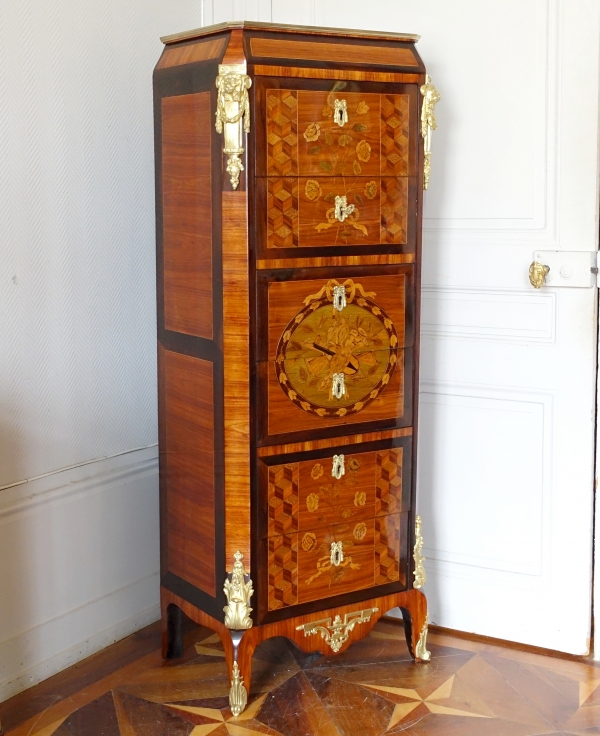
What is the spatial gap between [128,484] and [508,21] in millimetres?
1849

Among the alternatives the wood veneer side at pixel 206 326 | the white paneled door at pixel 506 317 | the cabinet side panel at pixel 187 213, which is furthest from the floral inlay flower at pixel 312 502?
the white paneled door at pixel 506 317

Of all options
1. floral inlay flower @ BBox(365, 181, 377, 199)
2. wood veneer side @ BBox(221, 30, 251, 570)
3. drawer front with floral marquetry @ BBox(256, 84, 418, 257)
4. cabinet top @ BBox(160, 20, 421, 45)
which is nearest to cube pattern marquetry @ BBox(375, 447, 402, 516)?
wood veneer side @ BBox(221, 30, 251, 570)

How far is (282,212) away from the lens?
244 cm

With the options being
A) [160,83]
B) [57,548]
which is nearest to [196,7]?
[160,83]

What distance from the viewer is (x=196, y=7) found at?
10.5 feet

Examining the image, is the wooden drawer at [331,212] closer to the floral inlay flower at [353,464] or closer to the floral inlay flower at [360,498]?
the floral inlay flower at [353,464]

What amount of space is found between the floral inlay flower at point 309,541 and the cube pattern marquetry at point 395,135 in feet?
3.29

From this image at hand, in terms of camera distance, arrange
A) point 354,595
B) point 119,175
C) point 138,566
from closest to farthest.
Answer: point 354,595 → point 119,175 → point 138,566

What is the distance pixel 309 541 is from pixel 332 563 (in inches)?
4.2

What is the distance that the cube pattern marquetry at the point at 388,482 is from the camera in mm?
2707

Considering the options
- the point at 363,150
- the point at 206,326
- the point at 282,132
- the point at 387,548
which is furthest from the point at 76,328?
the point at 387,548

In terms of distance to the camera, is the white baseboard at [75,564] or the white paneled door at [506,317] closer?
the white baseboard at [75,564]

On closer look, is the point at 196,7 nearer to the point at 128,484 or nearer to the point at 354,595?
the point at 128,484

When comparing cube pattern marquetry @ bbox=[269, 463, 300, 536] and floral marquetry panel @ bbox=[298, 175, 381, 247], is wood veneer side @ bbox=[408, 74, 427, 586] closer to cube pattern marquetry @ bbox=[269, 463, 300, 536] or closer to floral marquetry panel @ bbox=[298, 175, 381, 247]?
floral marquetry panel @ bbox=[298, 175, 381, 247]
